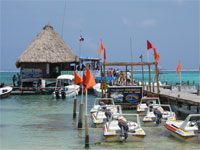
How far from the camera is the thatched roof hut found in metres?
43.0

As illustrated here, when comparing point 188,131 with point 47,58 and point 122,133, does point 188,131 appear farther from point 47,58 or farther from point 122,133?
point 47,58

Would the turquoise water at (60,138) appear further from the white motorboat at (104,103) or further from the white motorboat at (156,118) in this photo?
the white motorboat at (104,103)

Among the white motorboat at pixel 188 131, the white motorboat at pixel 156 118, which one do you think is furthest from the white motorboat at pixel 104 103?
the white motorboat at pixel 188 131

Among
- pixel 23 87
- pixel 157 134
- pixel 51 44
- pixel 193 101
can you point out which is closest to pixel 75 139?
pixel 157 134

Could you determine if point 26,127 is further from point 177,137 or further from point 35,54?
point 35,54

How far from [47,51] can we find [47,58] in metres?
1.64

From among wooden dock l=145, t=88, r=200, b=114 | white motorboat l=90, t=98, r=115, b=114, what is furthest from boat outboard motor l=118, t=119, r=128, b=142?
wooden dock l=145, t=88, r=200, b=114

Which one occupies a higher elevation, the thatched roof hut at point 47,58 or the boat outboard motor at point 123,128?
the thatched roof hut at point 47,58

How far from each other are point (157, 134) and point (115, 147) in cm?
325

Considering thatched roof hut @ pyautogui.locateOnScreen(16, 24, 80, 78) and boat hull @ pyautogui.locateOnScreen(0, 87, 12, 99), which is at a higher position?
thatched roof hut @ pyautogui.locateOnScreen(16, 24, 80, 78)

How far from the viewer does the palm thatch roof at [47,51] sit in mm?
42906

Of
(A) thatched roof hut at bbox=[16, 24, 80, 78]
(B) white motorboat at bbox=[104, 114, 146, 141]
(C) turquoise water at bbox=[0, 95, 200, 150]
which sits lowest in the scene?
(C) turquoise water at bbox=[0, 95, 200, 150]

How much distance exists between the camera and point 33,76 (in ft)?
142

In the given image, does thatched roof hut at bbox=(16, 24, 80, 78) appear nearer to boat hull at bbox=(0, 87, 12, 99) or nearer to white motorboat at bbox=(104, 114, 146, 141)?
boat hull at bbox=(0, 87, 12, 99)
